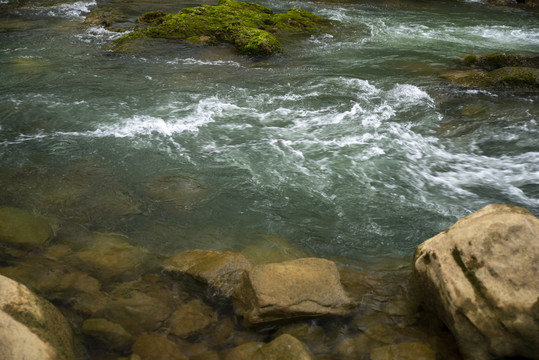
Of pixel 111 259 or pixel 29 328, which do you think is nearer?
pixel 29 328

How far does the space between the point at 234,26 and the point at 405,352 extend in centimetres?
1241

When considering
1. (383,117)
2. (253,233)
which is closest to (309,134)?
(383,117)

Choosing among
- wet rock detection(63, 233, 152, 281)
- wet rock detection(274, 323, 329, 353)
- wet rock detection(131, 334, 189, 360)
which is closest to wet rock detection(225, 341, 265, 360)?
wet rock detection(274, 323, 329, 353)

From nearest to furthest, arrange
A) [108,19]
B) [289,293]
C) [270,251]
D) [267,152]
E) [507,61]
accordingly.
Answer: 1. [289,293]
2. [270,251]
3. [267,152]
4. [507,61]
5. [108,19]

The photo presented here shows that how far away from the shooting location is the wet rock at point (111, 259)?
4543 mm

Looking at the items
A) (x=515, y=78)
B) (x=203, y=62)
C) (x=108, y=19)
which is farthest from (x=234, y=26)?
(x=515, y=78)

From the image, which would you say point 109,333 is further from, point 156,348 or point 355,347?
point 355,347

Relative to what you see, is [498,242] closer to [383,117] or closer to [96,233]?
[96,233]

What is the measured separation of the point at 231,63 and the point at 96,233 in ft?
25.3

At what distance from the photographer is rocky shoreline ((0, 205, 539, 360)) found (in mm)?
3309

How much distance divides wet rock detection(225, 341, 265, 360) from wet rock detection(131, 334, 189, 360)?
1.35ft

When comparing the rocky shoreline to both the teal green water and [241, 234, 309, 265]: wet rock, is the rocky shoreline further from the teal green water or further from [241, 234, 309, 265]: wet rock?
the teal green water

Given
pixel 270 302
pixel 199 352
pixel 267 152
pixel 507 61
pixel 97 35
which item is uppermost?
pixel 507 61

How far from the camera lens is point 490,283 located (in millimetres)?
3357
